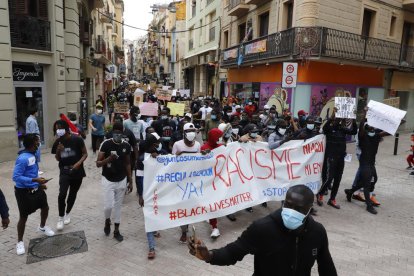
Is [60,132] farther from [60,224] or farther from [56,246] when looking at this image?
[56,246]

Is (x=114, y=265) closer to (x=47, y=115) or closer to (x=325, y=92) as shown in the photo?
(x=47, y=115)

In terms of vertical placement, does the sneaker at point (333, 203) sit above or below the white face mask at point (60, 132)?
below

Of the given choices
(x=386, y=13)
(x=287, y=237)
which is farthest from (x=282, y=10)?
(x=287, y=237)

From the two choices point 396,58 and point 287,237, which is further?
point 396,58

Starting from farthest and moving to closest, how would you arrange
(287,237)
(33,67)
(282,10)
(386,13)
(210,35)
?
(210,35), (386,13), (282,10), (33,67), (287,237)

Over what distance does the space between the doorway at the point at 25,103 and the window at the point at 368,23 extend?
15247mm

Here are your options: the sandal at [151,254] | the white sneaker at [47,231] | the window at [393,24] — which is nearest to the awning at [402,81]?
the window at [393,24]

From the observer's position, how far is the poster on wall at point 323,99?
1414 cm

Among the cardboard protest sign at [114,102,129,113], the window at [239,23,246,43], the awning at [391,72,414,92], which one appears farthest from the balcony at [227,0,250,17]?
the cardboard protest sign at [114,102,129,113]

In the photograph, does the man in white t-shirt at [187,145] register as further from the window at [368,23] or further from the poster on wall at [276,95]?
the window at [368,23]

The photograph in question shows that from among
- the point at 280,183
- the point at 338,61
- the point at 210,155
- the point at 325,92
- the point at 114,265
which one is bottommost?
the point at 114,265

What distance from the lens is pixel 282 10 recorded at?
16.1 metres

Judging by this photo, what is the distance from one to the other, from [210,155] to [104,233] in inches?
86.8

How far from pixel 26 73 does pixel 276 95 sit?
10.4 meters
